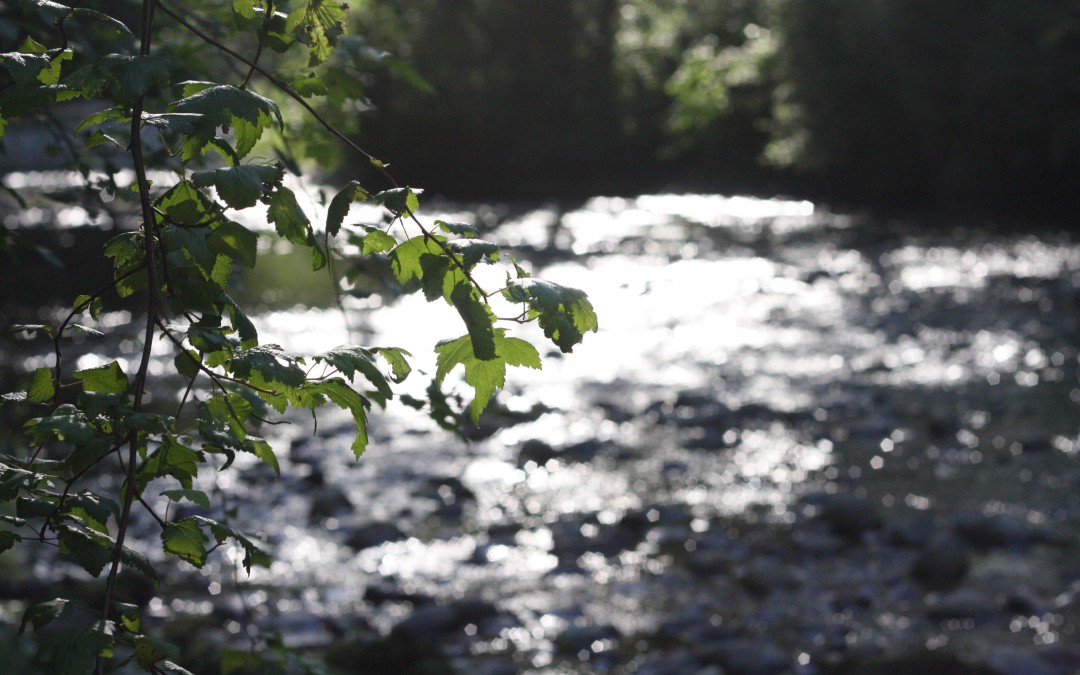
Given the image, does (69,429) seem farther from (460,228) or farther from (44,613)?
(460,228)

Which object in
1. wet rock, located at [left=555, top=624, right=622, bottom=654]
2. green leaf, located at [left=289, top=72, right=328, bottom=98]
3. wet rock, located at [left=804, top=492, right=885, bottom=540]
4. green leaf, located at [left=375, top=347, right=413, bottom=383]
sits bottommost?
green leaf, located at [left=375, top=347, right=413, bottom=383]

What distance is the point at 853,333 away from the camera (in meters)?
11.1

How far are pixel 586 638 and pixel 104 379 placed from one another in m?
4.15

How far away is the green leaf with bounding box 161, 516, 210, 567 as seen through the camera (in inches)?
62.9

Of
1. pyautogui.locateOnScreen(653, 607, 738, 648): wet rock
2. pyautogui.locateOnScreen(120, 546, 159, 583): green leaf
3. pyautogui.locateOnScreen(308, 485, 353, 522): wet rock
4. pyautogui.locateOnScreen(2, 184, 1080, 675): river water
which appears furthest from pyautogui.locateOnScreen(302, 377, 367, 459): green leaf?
pyautogui.locateOnScreen(308, 485, 353, 522): wet rock

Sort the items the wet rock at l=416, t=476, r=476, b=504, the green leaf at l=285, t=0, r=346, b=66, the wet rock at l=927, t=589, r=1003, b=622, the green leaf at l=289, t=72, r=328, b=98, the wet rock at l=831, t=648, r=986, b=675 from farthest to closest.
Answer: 1. the wet rock at l=416, t=476, r=476, b=504
2. the wet rock at l=927, t=589, r=1003, b=622
3. the wet rock at l=831, t=648, r=986, b=675
4. the green leaf at l=289, t=72, r=328, b=98
5. the green leaf at l=285, t=0, r=346, b=66

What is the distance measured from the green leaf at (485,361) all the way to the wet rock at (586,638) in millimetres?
3981

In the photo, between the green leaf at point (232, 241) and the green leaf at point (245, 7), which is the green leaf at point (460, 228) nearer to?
the green leaf at point (232, 241)

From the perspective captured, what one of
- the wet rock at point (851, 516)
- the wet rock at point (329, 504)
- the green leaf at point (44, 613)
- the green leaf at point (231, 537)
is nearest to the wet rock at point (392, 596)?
the wet rock at point (329, 504)

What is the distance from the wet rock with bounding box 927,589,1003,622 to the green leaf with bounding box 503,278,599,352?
4.58 m

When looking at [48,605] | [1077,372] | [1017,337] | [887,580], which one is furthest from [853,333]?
[48,605]

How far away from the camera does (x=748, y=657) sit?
5.09m

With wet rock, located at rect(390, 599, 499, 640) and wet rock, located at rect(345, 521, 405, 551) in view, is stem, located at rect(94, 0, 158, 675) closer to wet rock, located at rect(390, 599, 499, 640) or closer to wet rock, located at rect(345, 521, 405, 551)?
wet rock, located at rect(390, 599, 499, 640)

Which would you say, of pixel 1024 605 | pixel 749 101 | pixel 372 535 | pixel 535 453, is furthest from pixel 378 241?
pixel 749 101
